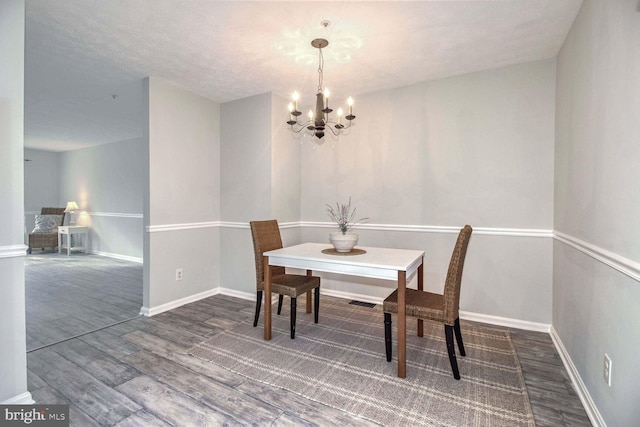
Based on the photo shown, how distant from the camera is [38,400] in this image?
1727mm

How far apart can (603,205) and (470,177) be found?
4.76ft

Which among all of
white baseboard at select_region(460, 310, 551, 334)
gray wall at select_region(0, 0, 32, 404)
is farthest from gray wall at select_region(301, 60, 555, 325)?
gray wall at select_region(0, 0, 32, 404)

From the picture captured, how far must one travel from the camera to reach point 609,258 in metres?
1.46

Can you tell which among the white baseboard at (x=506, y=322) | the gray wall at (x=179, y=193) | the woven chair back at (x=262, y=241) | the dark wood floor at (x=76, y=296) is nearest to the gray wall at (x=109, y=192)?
the dark wood floor at (x=76, y=296)

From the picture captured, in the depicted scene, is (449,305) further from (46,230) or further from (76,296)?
(46,230)

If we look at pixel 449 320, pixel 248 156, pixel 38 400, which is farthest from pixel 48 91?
pixel 449 320

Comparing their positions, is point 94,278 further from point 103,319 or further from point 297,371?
point 297,371

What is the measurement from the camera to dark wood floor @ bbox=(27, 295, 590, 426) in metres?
1.62

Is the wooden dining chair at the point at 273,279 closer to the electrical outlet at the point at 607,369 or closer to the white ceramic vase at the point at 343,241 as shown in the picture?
the white ceramic vase at the point at 343,241

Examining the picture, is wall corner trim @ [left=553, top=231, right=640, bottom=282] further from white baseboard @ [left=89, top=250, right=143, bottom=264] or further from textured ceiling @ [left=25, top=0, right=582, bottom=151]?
white baseboard @ [left=89, top=250, right=143, bottom=264]

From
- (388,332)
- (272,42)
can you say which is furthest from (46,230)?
(388,332)

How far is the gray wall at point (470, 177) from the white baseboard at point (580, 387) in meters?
0.50

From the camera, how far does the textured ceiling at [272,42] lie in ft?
6.51

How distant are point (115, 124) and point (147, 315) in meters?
3.67
